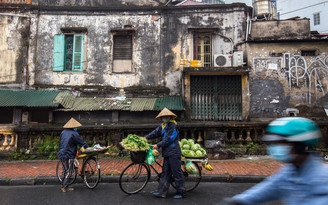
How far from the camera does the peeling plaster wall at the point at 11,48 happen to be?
12609 millimetres

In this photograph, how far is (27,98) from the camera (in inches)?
447

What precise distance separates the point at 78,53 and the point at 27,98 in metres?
3.34

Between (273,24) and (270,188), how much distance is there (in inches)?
451

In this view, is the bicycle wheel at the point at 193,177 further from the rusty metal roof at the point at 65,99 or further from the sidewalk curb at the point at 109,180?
the rusty metal roof at the point at 65,99

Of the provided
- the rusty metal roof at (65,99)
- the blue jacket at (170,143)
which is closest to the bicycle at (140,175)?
the blue jacket at (170,143)

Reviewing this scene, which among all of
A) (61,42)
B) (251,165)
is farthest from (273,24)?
(61,42)

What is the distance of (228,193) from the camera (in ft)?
18.5

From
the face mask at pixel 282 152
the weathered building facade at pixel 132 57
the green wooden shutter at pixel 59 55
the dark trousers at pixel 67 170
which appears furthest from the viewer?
the green wooden shutter at pixel 59 55

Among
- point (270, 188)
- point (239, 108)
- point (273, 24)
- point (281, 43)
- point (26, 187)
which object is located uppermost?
point (273, 24)

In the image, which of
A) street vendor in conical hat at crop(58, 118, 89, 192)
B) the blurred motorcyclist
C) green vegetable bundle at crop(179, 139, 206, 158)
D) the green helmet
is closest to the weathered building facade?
street vendor in conical hat at crop(58, 118, 89, 192)

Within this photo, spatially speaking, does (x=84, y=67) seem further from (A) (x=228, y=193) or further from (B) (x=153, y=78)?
(A) (x=228, y=193)

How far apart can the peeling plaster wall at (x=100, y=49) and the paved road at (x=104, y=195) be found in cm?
716

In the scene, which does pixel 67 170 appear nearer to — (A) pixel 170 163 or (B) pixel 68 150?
(B) pixel 68 150

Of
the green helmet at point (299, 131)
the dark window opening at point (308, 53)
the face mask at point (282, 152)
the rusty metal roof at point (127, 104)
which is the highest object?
the dark window opening at point (308, 53)
